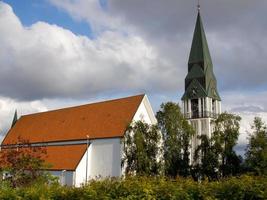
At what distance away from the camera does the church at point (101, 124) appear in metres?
43.0

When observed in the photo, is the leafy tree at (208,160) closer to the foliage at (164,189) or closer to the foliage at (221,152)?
the foliage at (221,152)

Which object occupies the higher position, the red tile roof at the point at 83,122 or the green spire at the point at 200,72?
the green spire at the point at 200,72

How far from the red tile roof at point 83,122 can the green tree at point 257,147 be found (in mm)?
13199

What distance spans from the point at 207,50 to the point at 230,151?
26222mm

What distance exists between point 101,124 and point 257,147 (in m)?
18.6

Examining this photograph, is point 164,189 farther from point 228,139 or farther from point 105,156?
point 105,156

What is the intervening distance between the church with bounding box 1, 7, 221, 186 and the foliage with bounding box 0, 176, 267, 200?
73.2 feet

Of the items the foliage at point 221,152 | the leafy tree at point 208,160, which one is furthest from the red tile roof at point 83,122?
the foliage at point 221,152

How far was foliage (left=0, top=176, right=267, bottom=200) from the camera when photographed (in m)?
8.61

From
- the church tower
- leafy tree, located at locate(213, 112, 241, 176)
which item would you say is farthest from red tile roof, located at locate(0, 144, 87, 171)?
the church tower

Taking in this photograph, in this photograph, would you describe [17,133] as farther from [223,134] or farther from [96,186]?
[96,186]

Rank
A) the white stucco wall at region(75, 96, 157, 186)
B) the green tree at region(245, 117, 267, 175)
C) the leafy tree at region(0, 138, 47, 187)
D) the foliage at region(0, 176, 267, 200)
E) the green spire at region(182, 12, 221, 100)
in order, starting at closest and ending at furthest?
the foliage at region(0, 176, 267, 200)
the leafy tree at region(0, 138, 47, 187)
the green tree at region(245, 117, 267, 175)
the white stucco wall at region(75, 96, 157, 186)
the green spire at region(182, 12, 221, 100)

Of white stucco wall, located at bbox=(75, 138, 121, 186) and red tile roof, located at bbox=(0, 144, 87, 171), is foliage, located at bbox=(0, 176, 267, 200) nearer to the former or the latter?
white stucco wall, located at bbox=(75, 138, 121, 186)

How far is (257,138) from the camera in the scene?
36156mm
